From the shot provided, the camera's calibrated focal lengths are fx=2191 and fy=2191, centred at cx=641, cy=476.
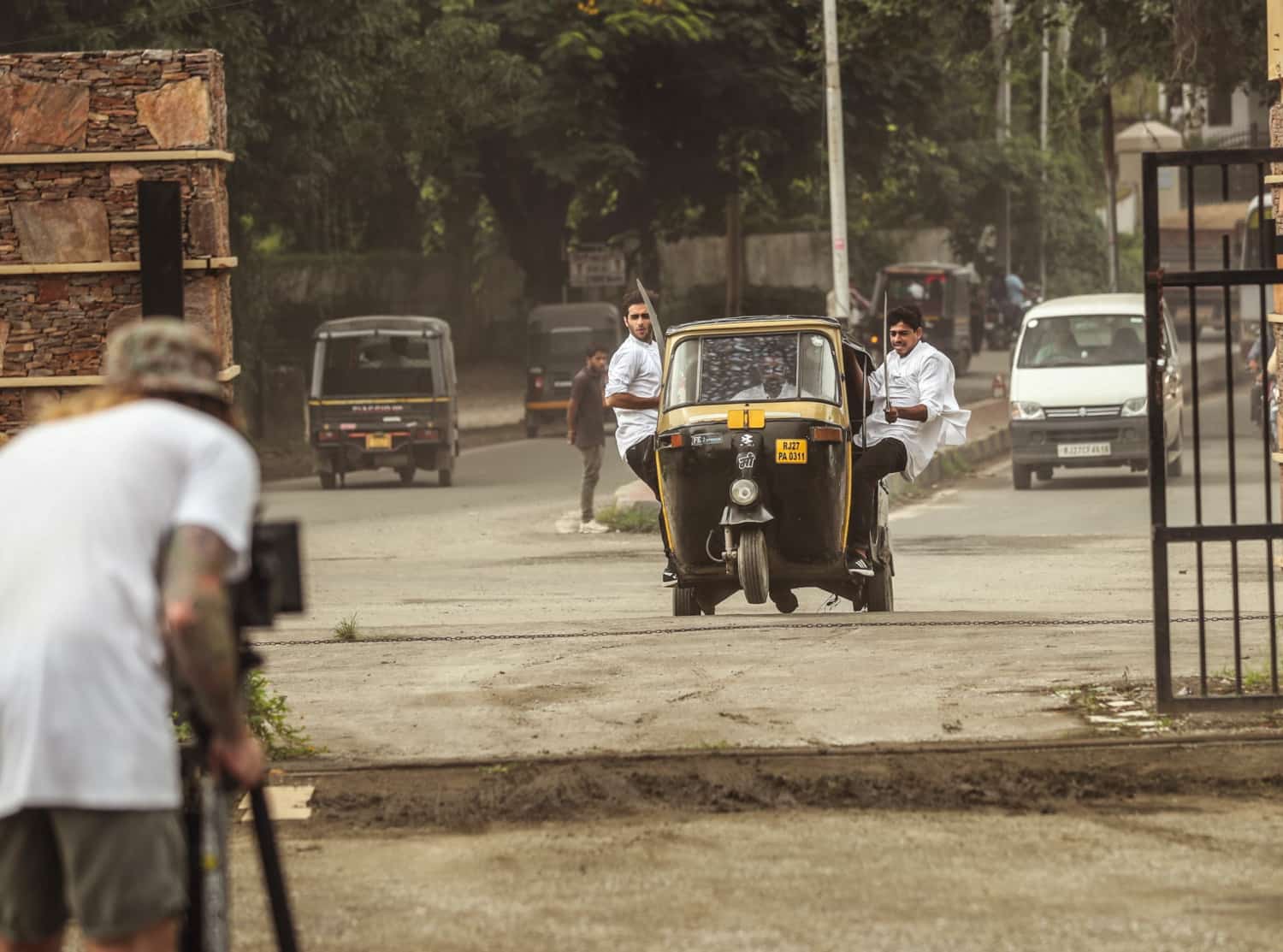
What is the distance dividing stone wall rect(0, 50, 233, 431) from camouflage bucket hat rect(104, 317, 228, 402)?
12.3ft

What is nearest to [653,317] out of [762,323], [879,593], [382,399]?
[762,323]

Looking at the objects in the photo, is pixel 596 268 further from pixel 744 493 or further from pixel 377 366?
pixel 744 493

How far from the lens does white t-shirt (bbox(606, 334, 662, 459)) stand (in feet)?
44.4

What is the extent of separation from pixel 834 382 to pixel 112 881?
920 centimetres

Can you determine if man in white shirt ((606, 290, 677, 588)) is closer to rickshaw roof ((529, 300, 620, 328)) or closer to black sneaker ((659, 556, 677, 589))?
black sneaker ((659, 556, 677, 589))

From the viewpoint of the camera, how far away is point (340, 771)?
7.49m

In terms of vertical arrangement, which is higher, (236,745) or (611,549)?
(236,745)

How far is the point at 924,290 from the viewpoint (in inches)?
1817

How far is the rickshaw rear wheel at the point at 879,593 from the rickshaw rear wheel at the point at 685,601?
3.37 feet

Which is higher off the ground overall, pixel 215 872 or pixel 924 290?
pixel 924 290

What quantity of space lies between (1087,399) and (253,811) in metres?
20.8

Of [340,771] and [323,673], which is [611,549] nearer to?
[323,673]

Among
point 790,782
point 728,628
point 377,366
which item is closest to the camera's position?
point 790,782

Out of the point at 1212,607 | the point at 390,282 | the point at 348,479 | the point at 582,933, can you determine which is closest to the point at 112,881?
the point at 582,933
